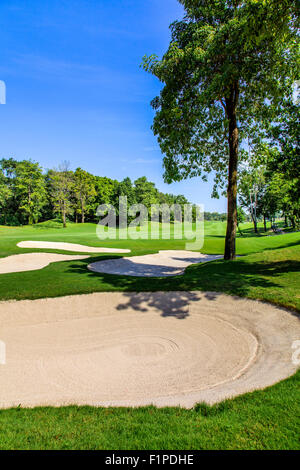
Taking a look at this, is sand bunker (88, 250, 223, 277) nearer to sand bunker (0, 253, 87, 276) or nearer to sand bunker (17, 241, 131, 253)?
sand bunker (0, 253, 87, 276)

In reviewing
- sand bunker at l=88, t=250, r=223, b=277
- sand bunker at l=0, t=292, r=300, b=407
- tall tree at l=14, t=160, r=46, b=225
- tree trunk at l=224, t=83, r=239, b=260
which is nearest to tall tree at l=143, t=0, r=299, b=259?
tree trunk at l=224, t=83, r=239, b=260

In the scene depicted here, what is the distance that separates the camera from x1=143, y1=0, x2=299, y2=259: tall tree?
34.1 feet

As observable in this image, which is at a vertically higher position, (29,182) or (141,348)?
(29,182)

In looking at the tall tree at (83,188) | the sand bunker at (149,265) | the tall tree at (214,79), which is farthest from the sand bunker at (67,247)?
the tall tree at (83,188)

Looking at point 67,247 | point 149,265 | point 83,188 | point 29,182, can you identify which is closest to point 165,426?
point 149,265

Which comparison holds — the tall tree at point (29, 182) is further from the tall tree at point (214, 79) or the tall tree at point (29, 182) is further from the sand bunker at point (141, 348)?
the sand bunker at point (141, 348)

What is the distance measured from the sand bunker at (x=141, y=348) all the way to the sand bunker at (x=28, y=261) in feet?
21.9

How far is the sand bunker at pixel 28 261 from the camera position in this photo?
14.9 metres

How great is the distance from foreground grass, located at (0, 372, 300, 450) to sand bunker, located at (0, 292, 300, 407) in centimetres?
45

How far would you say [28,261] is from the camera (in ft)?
55.0

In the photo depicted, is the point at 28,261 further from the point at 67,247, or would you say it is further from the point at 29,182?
the point at 29,182

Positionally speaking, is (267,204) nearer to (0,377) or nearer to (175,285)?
(175,285)

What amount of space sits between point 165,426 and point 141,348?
10.4 feet
